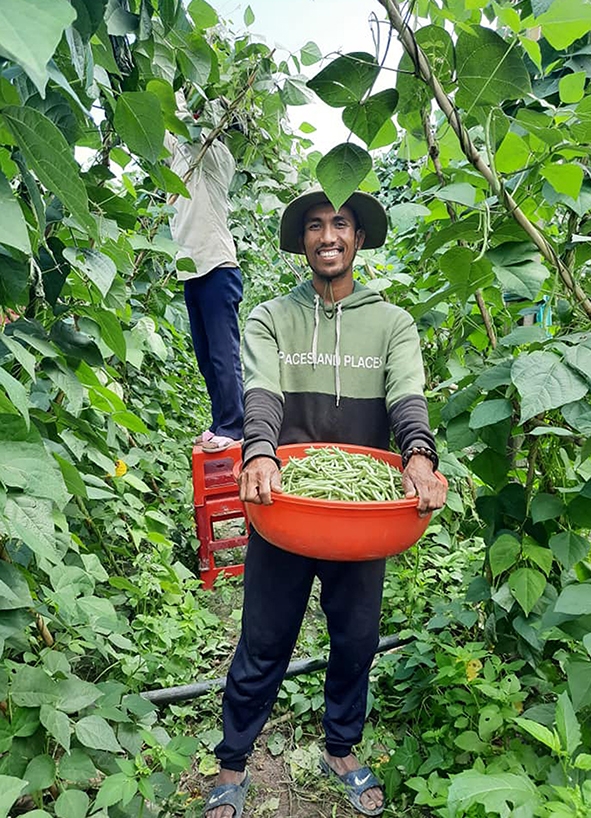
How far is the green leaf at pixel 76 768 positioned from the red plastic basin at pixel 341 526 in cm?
63

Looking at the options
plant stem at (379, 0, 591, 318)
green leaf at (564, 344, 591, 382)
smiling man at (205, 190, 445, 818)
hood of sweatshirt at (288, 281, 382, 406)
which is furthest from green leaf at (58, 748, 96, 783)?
plant stem at (379, 0, 591, 318)

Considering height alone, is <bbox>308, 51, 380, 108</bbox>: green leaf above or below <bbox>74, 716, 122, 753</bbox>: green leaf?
above

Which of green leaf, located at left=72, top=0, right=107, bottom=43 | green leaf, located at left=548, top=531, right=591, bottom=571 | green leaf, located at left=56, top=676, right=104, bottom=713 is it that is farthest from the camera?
green leaf, located at left=548, top=531, right=591, bottom=571

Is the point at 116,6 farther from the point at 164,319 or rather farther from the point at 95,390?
the point at 164,319

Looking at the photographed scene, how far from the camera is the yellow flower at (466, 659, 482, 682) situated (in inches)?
72.5

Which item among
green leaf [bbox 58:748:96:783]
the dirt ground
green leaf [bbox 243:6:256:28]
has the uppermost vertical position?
green leaf [bbox 243:6:256:28]

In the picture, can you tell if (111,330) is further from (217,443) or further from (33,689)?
(217,443)

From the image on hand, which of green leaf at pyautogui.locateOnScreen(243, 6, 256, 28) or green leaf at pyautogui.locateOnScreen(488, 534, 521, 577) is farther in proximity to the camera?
green leaf at pyautogui.locateOnScreen(243, 6, 256, 28)

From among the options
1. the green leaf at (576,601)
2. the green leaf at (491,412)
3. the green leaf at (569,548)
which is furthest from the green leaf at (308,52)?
the green leaf at (576,601)

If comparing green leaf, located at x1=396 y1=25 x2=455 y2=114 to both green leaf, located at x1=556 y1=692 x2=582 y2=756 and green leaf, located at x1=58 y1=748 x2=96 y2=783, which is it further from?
green leaf, located at x1=58 y1=748 x2=96 y2=783

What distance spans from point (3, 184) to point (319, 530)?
936 millimetres

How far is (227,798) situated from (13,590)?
113 cm

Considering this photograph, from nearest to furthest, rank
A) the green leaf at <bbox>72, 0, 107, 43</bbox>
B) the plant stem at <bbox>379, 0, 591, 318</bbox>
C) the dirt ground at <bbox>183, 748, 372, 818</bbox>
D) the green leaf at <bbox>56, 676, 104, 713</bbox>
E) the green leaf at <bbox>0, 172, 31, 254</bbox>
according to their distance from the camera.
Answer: the green leaf at <bbox>0, 172, 31, 254</bbox> < the green leaf at <bbox>72, 0, 107, 43</bbox> < the plant stem at <bbox>379, 0, 591, 318</bbox> < the green leaf at <bbox>56, 676, 104, 713</bbox> < the dirt ground at <bbox>183, 748, 372, 818</bbox>

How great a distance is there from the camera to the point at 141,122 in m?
0.99
